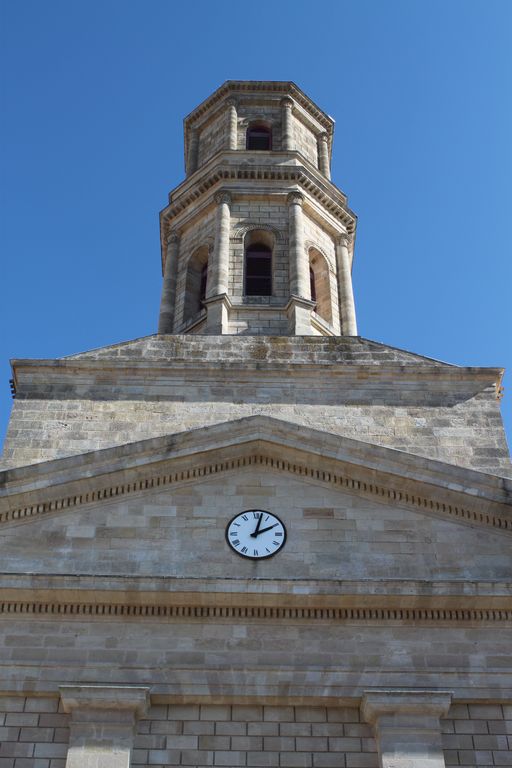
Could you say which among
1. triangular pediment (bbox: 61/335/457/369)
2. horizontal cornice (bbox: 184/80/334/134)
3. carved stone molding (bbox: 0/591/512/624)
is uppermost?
horizontal cornice (bbox: 184/80/334/134)

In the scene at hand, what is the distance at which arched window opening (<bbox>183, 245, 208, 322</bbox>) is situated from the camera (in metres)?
22.2

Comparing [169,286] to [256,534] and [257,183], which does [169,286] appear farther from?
[256,534]

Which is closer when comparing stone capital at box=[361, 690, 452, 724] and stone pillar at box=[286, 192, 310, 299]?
stone capital at box=[361, 690, 452, 724]

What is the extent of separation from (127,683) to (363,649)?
122 inches

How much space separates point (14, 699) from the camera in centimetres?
1270

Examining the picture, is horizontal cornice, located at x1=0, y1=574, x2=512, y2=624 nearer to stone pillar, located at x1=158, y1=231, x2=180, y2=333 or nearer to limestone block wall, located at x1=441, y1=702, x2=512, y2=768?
limestone block wall, located at x1=441, y1=702, x2=512, y2=768

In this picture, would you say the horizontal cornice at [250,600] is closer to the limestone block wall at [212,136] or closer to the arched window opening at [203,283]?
the arched window opening at [203,283]

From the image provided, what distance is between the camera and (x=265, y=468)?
49.9ft

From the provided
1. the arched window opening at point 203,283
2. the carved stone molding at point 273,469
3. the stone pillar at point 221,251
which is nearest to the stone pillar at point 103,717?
the carved stone molding at point 273,469

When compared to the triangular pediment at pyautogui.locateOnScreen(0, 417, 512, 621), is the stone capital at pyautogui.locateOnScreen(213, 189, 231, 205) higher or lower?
higher

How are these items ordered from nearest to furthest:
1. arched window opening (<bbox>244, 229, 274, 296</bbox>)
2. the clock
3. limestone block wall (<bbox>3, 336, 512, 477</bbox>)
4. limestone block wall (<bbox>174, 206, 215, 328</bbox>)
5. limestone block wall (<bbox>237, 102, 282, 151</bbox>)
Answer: the clock → limestone block wall (<bbox>3, 336, 512, 477</bbox>) → arched window opening (<bbox>244, 229, 274, 296</bbox>) → limestone block wall (<bbox>174, 206, 215, 328</bbox>) → limestone block wall (<bbox>237, 102, 282, 151</bbox>)

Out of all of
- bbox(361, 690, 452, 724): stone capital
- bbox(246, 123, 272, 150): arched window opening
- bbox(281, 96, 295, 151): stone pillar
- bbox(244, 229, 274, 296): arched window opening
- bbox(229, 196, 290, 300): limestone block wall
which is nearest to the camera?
bbox(361, 690, 452, 724): stone capital

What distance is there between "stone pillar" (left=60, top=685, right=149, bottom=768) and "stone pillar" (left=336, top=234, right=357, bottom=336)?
11023 millimetres

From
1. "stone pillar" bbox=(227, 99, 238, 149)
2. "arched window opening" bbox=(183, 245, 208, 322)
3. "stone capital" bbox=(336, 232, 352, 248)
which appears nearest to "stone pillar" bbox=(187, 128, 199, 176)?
"stone pillar" bbox=(227, 99, 238, 149)
